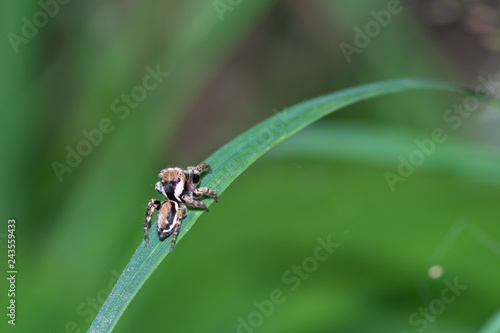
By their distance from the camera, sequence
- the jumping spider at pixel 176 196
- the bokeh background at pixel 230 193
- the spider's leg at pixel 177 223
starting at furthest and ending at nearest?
the bokeh background at pixel 230 193 < the jumping spider at pixel 176 196 < the spider's leg at pixel 177 223

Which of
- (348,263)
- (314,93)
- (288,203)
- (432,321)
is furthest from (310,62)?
(432,321)

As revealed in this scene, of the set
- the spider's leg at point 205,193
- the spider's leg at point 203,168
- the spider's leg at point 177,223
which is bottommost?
the spider's leg at point 177,223

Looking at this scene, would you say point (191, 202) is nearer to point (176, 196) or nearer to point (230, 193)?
point (176, 196)

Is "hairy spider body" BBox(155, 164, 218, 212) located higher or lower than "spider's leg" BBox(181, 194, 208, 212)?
higher

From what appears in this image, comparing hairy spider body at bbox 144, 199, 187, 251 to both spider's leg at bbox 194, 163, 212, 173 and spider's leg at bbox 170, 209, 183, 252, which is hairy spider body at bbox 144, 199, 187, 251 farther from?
spider's leg at bbox 194, 163, 212, 173

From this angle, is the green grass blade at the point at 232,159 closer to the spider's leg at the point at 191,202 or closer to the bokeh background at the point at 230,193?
the spider's leg at the point at 191,202

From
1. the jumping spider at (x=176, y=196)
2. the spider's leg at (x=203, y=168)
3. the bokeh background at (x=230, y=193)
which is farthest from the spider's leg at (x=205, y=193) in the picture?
the bokeh background at (x=230, y=193)

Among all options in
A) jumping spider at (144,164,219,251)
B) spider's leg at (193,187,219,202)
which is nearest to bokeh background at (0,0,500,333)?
jumping spider at (144,164,219,251)
